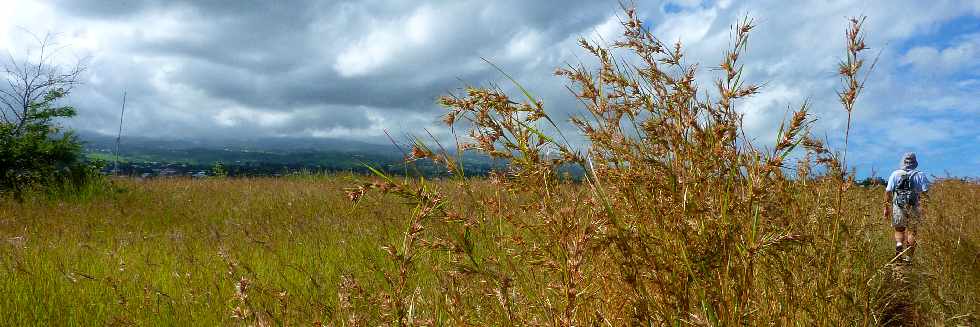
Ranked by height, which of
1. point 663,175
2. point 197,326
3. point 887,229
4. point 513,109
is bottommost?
point 197,326

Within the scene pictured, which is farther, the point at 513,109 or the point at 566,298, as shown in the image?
the point at 513,109

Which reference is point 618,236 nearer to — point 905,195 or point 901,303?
point 901,303

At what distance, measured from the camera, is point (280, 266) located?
4918 mm

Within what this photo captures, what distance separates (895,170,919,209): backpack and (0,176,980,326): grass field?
448 mm

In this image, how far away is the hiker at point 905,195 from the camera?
7.25m

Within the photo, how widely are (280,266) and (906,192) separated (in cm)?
791

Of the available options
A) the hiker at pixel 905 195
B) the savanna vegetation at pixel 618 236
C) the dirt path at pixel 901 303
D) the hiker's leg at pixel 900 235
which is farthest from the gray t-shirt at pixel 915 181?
the savanna vegetation at pixel 618 236

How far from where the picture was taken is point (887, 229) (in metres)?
8.05

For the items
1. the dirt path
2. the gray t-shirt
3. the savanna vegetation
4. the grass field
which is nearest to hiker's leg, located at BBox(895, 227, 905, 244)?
the grass field

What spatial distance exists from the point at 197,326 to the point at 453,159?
7.40ft

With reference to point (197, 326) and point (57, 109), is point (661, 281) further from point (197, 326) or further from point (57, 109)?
point (57, 109)

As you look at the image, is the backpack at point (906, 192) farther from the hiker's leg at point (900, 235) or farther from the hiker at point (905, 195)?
the hiker's leg at point (900, 235)

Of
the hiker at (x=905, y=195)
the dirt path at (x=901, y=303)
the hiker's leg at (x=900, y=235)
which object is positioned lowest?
the dirt path at (x=901, y=303)

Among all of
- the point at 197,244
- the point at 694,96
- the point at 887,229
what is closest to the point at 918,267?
the point at 887,229
